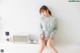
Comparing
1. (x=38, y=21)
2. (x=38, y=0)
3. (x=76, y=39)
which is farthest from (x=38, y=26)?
(x=76, y=39)

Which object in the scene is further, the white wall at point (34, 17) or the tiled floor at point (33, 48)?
the white wall at point (34, 17)

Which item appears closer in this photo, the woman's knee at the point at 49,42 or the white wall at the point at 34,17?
the woman's knee at the point at 49,42

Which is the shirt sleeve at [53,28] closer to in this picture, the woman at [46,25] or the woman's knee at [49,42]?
the woman at [46,25]

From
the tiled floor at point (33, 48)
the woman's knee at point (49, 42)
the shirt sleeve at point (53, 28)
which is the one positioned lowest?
the tiled floor at point (33, 48)

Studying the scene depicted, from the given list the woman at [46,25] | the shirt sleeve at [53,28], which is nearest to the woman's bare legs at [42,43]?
the woman at [46,25]

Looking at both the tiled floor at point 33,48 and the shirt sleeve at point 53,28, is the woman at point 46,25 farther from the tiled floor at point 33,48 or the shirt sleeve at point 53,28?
the tiled floor at point 33,48

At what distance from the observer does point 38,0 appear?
9.34 feet

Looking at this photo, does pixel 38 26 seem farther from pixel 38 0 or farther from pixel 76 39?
pixel 76 39

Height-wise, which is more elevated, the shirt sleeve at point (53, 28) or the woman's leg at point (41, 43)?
the shirt sleeve at point (53, 28)

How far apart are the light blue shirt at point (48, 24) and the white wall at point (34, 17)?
0.11 m

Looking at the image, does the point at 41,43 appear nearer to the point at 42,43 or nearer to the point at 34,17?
the point at 42,43

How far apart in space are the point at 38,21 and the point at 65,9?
1.36ft

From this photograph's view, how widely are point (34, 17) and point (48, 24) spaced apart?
9.4 inches

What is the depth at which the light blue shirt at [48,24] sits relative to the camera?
2.80 meters
